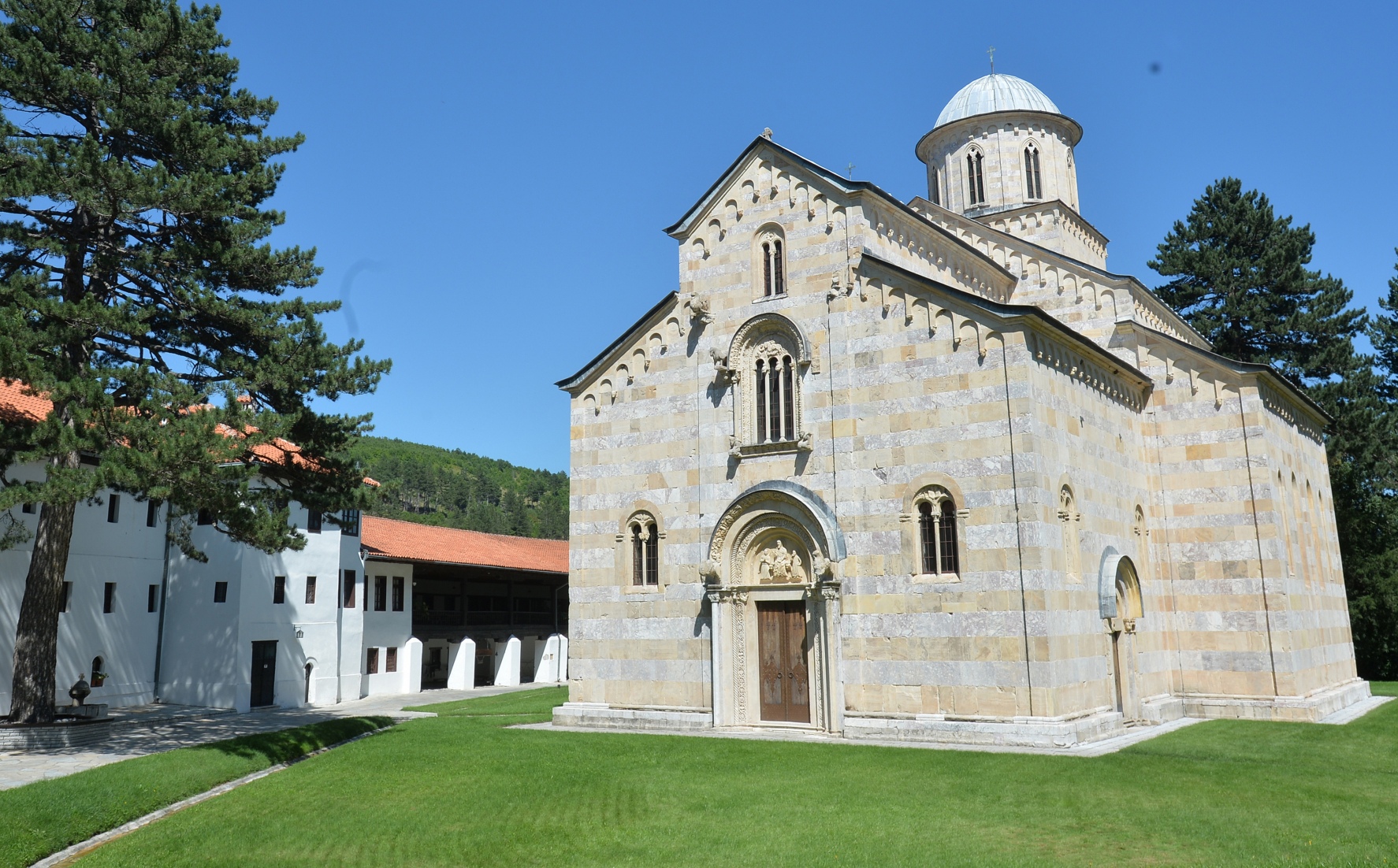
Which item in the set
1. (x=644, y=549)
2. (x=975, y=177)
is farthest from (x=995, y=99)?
(x=644, y=549)

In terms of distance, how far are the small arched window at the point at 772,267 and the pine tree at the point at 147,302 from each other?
8738mm

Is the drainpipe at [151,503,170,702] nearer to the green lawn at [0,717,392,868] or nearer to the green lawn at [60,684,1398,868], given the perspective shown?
the green lawn at [0,717,392,868]

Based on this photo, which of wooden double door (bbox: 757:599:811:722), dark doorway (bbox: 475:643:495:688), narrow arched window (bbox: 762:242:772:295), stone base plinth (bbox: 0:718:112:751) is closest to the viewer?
stone base plinth (bbox: 0:718:112:751)

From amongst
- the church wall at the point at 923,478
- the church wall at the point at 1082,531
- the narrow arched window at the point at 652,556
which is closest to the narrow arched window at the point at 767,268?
the church wall at the point at 923,478

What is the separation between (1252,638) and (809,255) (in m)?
13.2

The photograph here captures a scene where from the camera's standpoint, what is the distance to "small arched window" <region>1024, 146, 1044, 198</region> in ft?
101

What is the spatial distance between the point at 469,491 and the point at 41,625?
411 ft

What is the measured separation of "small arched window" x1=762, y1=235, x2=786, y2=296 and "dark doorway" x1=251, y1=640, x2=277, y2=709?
22.2 m

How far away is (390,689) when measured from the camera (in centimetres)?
4006

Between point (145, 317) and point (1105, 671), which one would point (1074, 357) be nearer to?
point (1105, 671)

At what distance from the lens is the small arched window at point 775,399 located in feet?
72.2

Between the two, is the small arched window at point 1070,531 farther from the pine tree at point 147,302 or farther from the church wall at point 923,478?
the pine tree at point 147,302

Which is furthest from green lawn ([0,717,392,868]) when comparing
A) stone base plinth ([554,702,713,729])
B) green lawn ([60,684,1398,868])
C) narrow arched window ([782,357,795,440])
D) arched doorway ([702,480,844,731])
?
narrow arched window ([782,357,795,440])

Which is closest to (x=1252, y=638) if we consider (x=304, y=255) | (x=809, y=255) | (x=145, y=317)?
(x=809, y=255)
